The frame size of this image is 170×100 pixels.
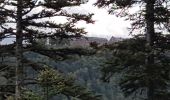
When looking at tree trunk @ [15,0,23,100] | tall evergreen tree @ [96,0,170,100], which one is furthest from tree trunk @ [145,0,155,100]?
tree trunk @ [15,0,23,100]

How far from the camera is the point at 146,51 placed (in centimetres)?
1689

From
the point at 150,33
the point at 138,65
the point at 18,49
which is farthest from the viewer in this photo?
the point at 150,33

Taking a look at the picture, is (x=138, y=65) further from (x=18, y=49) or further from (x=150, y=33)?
(x=18, y=49)

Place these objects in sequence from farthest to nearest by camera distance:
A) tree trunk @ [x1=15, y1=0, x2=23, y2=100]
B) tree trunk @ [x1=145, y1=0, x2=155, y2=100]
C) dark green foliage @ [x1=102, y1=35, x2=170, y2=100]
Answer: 1. tree trunk @ [x1=145, y1=0, x2=155, y2=100]
2. dark green foliage @ [x1=102, y1=35, x2=170, y2=100]
3. tree trunk @ [x1=15, y1=0, x2=23, y2=100]

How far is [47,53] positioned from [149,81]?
13.8 feet

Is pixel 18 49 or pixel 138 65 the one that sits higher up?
pixel 18 49

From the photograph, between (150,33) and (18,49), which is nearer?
(18,49)

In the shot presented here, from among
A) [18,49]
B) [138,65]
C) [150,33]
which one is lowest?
[138,65]

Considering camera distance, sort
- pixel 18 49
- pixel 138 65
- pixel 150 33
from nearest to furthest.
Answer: pixel 18 49
pixel 138 65
pixel 150 33

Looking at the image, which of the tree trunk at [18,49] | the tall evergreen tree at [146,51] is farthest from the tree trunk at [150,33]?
the tree trunk at [18,49]

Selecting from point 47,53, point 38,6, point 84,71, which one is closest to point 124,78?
point 47,53

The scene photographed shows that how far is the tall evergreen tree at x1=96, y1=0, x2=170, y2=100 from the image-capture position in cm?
1667

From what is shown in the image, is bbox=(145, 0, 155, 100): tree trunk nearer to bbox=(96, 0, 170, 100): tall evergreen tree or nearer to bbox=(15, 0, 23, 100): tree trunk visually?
bbox=(96, 0, 170, 100): tall evergreen tree

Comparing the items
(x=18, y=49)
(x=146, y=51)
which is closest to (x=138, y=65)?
(x=146, y=51)
